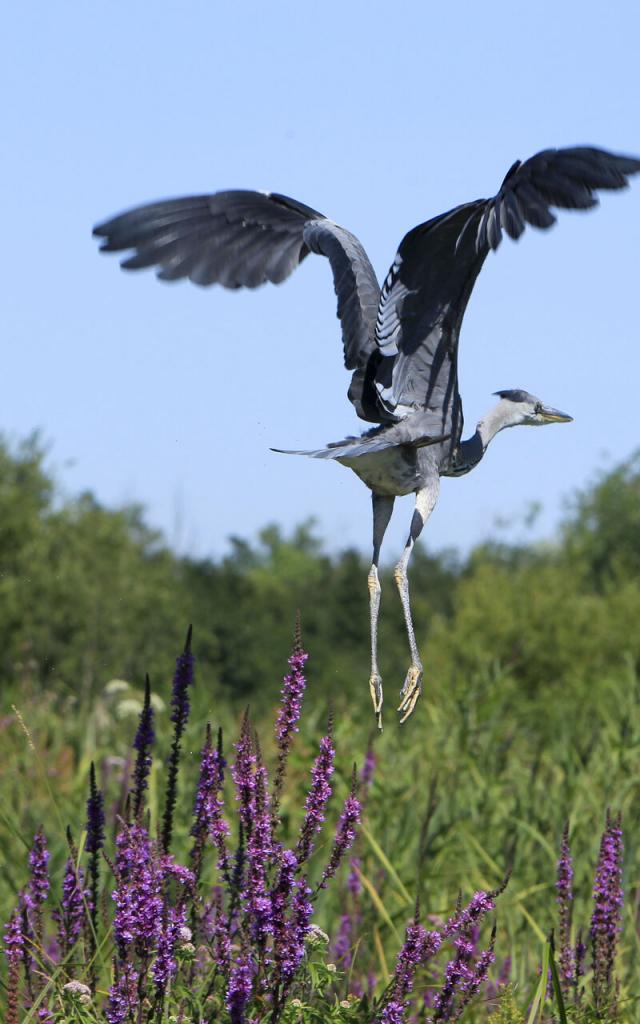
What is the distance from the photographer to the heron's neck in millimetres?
Result: 3436

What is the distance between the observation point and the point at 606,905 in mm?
3523

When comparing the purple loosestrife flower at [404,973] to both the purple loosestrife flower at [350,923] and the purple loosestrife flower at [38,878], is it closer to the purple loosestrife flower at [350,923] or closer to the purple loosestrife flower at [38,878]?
the purple loosestrife flower at [38,878]

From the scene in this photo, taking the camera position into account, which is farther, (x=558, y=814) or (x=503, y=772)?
(x=503, y=772)

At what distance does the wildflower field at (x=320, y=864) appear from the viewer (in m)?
2.94

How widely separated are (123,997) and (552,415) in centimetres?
166

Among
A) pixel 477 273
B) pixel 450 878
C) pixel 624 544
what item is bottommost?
pixel 450 878

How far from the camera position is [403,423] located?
316 centimetres

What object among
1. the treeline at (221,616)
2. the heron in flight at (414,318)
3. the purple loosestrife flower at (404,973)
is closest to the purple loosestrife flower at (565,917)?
the purple loosestrife flower at (404,973)

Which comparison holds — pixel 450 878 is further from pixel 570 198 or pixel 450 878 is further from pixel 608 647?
pixel 608 647

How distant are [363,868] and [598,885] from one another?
2.14 m

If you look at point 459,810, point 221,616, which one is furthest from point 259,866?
point 221,616

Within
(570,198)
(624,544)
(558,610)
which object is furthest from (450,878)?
(624,544)

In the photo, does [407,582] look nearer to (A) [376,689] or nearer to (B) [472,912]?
(A) [376,689]

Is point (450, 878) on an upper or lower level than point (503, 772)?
lower
